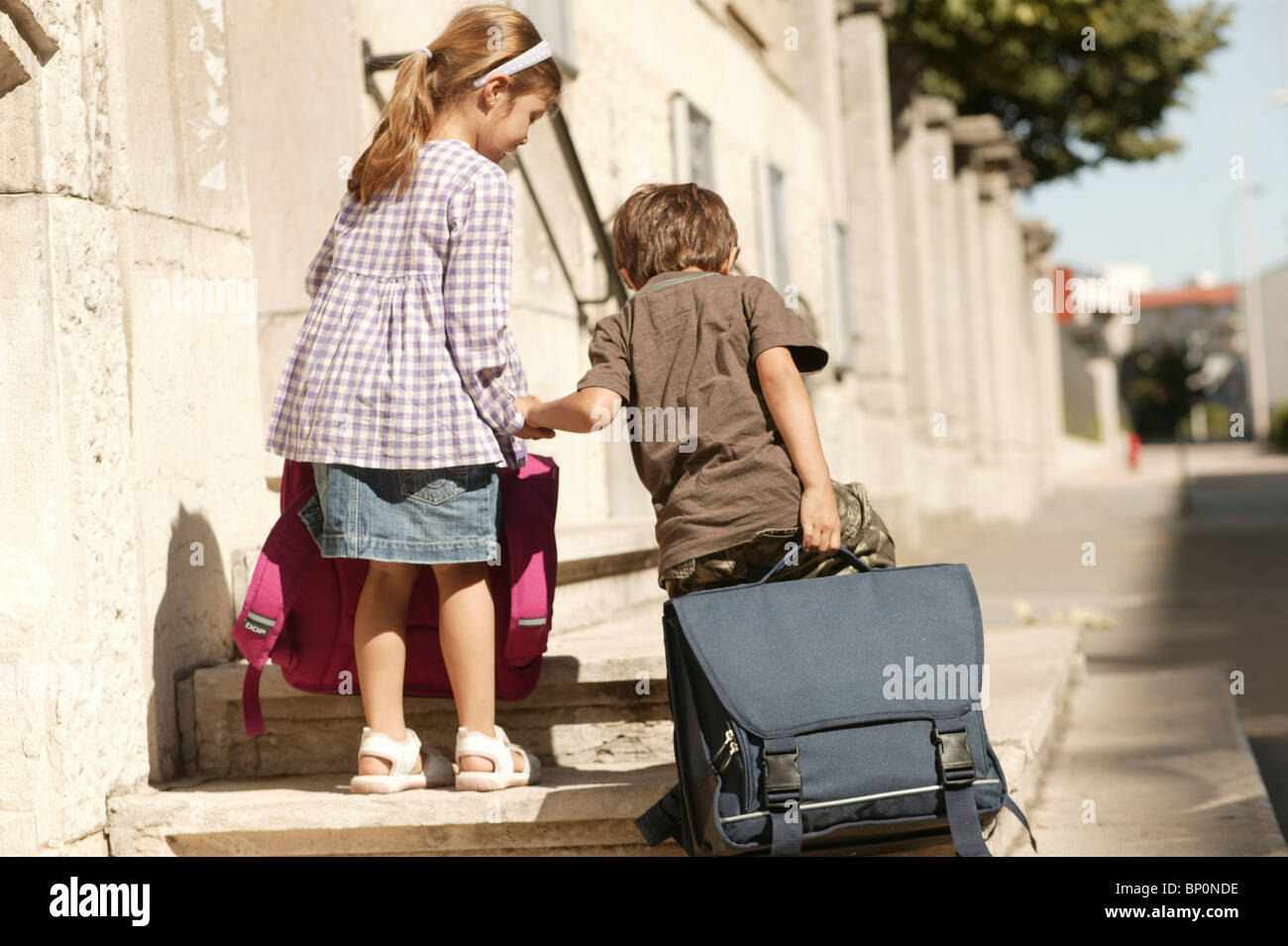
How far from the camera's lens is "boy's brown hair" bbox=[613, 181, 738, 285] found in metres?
3.17

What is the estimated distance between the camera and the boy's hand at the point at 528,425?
122 inches

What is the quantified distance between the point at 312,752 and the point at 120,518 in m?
0.75

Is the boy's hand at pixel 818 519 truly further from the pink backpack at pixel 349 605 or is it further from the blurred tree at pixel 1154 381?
the blurred tree at pixel 1154 381

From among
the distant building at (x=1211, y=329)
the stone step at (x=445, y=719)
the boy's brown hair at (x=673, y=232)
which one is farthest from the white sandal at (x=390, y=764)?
the distant building at (x=1211, y=329)

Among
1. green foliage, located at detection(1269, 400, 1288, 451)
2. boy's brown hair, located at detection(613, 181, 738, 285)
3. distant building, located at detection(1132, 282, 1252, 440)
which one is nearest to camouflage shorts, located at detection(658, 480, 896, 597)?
boy's brown hair, located at detection(613, 181, 738, 285)

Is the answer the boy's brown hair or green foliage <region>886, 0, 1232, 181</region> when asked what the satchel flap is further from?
green foliage <region>886, 0, 1232, 181</region>

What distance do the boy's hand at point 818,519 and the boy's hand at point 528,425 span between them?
56cm

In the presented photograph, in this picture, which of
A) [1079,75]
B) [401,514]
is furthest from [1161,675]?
[1079,75]

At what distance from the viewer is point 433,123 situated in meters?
3.20

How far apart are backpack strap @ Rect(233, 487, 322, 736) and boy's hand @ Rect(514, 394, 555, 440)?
52 cm

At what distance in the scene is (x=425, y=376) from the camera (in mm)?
3057

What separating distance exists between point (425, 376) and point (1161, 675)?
15.5 feet
